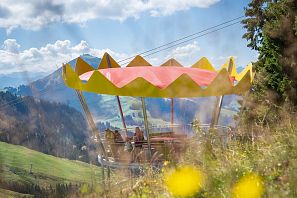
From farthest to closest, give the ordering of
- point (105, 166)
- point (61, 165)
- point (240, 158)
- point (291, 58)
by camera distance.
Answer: point (61, 165) < point (291, 58) < point (105, 166) < point (240, 158)

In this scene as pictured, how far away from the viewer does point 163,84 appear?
453 inches

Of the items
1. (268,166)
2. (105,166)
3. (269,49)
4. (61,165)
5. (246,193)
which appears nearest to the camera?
(246,193)

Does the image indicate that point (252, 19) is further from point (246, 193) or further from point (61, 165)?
point (61, 165)

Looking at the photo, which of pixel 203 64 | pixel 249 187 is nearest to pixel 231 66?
pixel 203 64

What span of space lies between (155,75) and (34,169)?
163916 millimetres

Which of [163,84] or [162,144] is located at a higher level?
[163,84]

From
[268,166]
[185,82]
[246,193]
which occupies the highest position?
[185,82]

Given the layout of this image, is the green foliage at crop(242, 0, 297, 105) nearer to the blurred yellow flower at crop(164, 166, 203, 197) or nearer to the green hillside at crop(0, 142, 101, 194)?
the blurred yellow flower at crop(164, 166, 203, 197)

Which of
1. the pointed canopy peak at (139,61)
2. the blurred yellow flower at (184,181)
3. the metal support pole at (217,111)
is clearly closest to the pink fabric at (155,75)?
the metal support pole at (217,111)

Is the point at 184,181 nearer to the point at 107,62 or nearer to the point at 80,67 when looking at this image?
the point at 80,67

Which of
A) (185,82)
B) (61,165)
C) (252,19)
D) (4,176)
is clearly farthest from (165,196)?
(61,165)

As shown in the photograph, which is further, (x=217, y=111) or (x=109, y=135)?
(x=217, y=111)

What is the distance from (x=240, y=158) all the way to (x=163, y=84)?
6.00 m

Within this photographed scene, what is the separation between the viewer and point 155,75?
12.0 m
